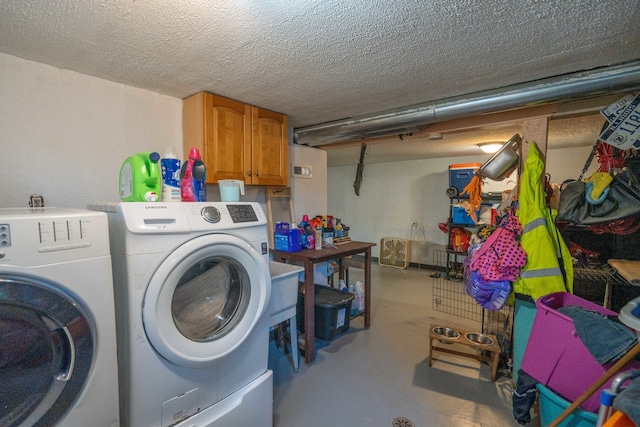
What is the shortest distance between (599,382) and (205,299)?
158 cm

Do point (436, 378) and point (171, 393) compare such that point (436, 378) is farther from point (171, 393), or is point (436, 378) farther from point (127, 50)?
point (127, 50)

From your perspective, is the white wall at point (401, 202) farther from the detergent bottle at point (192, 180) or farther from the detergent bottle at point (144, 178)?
the detergent bottle at point (144, 178)

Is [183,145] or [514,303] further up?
[183,145]

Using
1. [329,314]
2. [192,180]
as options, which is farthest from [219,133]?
[329,314]

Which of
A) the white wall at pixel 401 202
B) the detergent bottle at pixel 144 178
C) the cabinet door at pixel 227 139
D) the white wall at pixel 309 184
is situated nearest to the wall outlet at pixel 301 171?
the white wall at pixel 309 184

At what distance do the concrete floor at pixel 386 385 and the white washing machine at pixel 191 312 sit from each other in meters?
0.42

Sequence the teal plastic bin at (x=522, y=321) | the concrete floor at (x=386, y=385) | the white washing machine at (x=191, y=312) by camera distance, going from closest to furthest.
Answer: the white washing machine at (x=191, y=312) < the concrete floor at (x=386, y=385) < the teal plastic bin at (x=522, y=321)

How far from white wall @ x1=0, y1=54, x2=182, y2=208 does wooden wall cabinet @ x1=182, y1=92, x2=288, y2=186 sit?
10.5 inches

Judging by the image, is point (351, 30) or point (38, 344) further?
point (351, 30)

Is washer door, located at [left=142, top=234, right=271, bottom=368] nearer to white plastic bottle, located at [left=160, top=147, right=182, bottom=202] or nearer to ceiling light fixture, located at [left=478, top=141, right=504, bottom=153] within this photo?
white plastic bottle, located at [left=160, top=147, right=182, bottom=202]

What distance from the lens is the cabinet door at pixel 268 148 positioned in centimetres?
232

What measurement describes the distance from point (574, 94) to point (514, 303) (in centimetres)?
130

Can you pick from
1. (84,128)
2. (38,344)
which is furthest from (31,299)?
(84,128)

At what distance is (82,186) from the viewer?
5.72ft
